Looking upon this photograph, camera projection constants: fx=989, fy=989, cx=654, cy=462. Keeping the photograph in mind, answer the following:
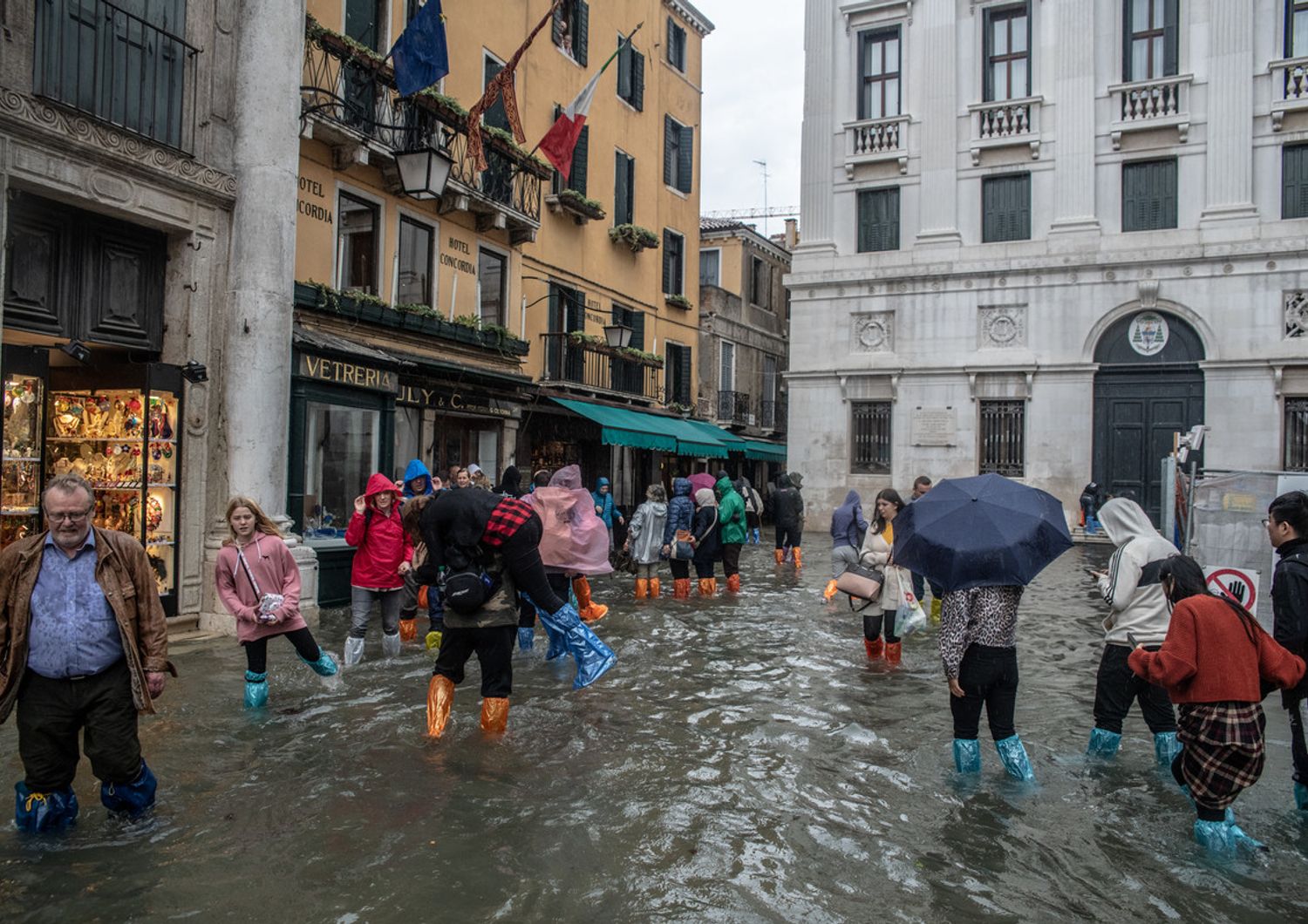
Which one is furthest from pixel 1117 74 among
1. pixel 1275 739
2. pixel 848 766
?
pixel 848 766

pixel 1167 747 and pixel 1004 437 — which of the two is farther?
pixel 1004 437

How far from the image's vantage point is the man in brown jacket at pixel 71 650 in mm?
4207

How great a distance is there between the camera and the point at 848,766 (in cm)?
588

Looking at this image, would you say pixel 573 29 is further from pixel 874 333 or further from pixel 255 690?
pixel 255 690

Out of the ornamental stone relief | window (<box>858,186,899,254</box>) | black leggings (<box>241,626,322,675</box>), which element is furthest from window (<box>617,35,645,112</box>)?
black leggings (<box>241,626,322,675</box>)

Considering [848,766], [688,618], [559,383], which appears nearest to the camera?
[848,766]

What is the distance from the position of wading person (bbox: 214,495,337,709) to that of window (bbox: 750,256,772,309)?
27.0 meters

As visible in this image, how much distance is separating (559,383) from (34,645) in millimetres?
15853

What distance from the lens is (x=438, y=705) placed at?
612 cm

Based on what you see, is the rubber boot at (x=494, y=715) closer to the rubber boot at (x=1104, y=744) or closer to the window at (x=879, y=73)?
the rubber boot at (x=1104, y=744)

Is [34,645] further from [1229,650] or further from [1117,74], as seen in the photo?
[1117,74]

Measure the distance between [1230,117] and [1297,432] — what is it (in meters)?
7.34

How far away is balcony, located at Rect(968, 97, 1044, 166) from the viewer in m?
24.4

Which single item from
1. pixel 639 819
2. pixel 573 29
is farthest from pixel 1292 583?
pixel 573 29
